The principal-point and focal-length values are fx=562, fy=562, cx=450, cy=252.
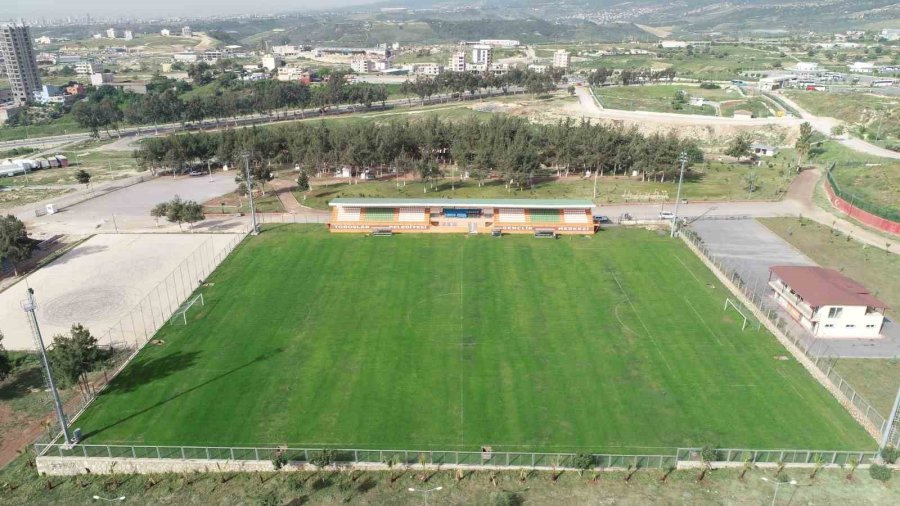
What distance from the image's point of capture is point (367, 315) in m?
42.1

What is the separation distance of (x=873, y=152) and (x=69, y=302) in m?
110

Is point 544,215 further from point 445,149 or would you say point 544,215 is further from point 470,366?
point 445,149

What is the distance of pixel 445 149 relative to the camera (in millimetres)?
85750

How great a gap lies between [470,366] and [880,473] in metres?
21.1

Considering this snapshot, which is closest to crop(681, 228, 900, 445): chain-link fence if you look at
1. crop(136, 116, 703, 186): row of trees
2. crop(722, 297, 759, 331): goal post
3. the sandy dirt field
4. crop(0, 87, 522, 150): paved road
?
crop(722, 297, 759, 331): goal post

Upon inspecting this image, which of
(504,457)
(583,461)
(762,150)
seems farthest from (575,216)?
(762,150)

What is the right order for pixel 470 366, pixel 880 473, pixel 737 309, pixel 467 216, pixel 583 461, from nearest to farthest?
pixel 880 473 < pixel 583 461 < pixel 470 366 < pixel 737 309 < pixel 467 216

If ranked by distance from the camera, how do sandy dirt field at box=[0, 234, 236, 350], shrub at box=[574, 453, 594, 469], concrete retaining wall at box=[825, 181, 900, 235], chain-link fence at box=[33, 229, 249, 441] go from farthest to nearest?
concrete retaining wall at box=[825, 181, 900, 235], sandy dirt field at box=[0, 234, 236, 350], chain-link fence at box=[33, 229, 249, 441], shrub at box=[574, 453, 594, 469]

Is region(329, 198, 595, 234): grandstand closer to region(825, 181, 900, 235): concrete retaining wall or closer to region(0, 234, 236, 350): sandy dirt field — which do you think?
region(0, 234, 236, 350): sandy dirt field

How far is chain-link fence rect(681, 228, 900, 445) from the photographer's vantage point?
30.4 metres

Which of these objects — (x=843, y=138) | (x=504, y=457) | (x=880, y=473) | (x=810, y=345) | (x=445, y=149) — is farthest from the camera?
(x=843, y=138)

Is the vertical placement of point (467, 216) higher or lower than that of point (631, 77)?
lower

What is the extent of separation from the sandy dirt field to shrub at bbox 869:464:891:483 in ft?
145

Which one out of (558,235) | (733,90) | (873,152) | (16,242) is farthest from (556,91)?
(16,242)
